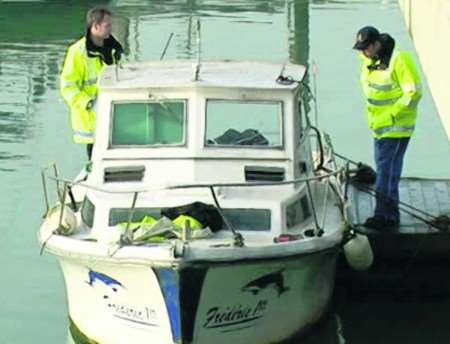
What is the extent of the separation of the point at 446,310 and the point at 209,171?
289 cm

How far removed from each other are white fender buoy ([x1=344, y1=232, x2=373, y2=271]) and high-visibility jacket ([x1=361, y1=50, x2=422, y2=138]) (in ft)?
3.41

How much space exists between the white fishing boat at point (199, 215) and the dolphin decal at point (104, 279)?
1cm

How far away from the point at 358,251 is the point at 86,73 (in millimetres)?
3010

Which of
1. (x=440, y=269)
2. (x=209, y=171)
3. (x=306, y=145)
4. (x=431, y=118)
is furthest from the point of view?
(x=431, y=118)

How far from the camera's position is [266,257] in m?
9.63

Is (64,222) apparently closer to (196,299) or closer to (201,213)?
(201,213)

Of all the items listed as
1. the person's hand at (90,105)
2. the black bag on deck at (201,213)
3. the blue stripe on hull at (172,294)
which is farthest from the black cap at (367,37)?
the blue stripe on hull at (172,294)

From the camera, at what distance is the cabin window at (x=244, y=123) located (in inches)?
424

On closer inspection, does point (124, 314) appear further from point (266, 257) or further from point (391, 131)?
point (391, 131)

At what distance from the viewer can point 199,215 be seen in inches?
386

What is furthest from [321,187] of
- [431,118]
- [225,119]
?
[431,118]

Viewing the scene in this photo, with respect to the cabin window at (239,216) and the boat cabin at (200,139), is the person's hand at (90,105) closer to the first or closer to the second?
the boat cabin at (200,139)

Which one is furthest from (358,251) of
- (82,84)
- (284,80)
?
(82,84)

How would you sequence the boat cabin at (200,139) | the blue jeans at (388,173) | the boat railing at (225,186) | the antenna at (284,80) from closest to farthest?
the boat railing at (225,186) → the boat cabin at (200,139) → the antenna at (284,80) → the blue jeans at (388,173)
